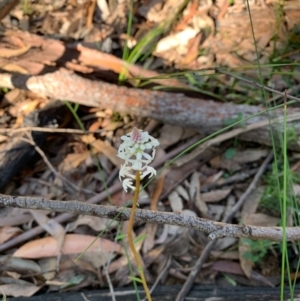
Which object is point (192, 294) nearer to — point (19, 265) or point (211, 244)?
point (211, 244)

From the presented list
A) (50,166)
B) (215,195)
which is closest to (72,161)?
(50,166)

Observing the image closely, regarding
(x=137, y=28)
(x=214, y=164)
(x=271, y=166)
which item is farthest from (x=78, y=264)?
(x=137, y=28)

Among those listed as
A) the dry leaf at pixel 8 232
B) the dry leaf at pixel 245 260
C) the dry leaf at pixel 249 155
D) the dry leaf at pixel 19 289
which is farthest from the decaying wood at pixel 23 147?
the dry leaf at pixel 245 260

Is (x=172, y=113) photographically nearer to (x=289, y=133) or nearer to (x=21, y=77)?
(x=289, y=133)

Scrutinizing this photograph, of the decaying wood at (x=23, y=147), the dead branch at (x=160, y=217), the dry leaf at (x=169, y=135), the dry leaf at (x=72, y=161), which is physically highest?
the dead branch at (x=160, y=217)

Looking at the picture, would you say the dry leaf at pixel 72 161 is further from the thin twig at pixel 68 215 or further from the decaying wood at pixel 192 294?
the decaying wood at pixel 192 294

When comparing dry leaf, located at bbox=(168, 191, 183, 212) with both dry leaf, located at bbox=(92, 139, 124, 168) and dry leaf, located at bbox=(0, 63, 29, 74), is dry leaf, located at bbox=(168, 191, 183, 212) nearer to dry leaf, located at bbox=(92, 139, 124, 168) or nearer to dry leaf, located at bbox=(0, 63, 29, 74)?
dry leaf, located at bbox=(92, 139, 124, 168)

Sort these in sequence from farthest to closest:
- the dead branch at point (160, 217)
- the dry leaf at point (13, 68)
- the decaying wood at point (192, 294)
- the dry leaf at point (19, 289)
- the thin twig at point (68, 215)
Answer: the dry leaf at point (13, 68)
the thin twig at point (68, 215)
the dry leaf at point (19, 289)
the decaying wood at point (192, 294)
the dead branch at point (160, 217)
